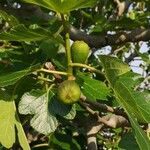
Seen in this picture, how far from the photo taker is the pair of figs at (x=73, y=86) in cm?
172

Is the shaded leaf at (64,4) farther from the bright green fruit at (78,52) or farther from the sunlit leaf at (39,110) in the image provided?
the sunlit leaf at (39,110)

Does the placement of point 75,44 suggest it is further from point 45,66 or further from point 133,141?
point 133,141

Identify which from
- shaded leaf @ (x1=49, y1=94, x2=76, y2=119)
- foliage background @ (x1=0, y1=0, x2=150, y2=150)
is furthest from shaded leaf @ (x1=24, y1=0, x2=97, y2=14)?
shaded leaf @ (x1=49, y1=94, x2=76, y2=119)

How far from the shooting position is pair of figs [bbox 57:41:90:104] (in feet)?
5.65

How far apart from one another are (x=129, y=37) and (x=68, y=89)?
802 millimetres

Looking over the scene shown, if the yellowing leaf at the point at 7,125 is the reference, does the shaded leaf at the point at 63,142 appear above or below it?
below

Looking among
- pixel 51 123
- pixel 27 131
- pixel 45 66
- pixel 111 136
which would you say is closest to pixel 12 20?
pixel 45 66

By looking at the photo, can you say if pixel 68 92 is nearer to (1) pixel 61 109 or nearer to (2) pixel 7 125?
(1) pixel 61 109

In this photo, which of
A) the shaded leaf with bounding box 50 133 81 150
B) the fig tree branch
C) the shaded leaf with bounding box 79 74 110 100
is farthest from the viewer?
the shaded leaf with bounding box 50 133 81 150

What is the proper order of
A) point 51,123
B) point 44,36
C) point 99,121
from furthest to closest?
point 99,121 < point 51,123 < point 44,36

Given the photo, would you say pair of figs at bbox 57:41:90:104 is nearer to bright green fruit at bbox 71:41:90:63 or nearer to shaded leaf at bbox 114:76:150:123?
bright green fruit at bbox 71:41:90:63

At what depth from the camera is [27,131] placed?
3115mm

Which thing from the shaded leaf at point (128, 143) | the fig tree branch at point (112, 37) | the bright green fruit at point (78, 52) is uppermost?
the bright green fruit at point (78, 52)

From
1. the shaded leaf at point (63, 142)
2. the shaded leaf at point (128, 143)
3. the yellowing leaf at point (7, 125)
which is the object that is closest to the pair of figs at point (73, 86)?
the yellowing leaf at point (7, 125)
